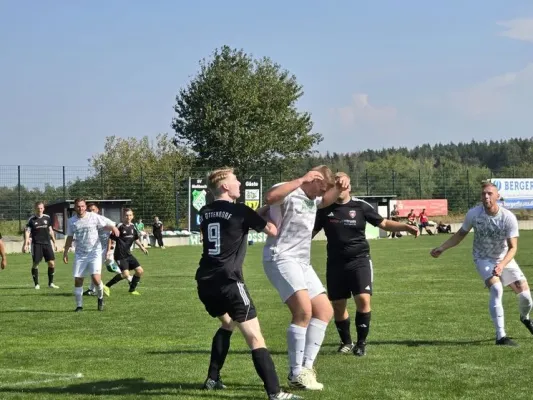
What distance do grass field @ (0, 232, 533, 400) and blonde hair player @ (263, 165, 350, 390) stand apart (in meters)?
0.39

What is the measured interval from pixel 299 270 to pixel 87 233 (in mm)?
8615

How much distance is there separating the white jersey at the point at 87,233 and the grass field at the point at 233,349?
118 cm

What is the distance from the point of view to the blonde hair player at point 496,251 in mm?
10453

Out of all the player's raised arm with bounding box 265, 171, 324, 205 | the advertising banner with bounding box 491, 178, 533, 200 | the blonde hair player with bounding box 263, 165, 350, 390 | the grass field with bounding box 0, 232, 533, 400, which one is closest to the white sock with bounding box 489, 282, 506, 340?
the grass field with bounding box 0, 232, 533, 400

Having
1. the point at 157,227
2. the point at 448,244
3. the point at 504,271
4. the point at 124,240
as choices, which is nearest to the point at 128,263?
the point at 124,240

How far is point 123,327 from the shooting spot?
1310 cm

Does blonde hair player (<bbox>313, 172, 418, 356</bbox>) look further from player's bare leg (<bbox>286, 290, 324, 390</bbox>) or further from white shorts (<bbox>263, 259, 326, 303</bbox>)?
player's bare leg (<bbox>286, 290, 324, 390</bbox>)

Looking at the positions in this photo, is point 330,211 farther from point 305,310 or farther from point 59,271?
point 59,271

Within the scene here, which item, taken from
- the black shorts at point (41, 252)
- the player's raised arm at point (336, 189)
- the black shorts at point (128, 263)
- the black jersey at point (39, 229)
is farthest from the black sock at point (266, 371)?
the black jersey at point (39, 229)

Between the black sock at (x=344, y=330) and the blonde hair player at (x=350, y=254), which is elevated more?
the blonde hair player at (x=350, y=254)

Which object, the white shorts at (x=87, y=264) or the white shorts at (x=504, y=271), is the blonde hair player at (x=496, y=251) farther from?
the white shorts at (x=87, y=264)

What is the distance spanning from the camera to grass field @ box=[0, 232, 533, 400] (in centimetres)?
802

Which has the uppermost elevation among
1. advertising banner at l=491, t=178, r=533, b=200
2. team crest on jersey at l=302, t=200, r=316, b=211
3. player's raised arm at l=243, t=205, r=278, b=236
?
advertising banner at l=491, t=178, r=533, b=200

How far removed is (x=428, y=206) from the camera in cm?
5903
